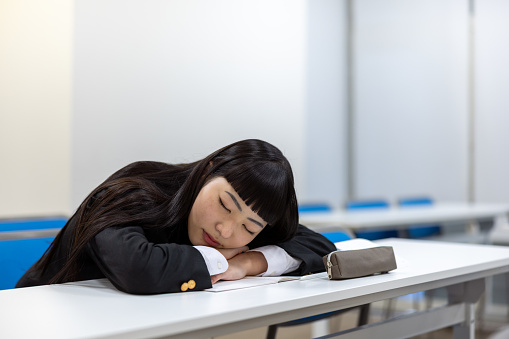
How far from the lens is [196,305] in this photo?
115 cm

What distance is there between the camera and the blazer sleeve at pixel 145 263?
1237 mm

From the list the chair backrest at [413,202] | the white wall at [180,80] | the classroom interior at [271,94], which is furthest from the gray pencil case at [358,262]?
the chair backrest at [413,202]

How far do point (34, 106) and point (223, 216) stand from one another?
3100 millimetres

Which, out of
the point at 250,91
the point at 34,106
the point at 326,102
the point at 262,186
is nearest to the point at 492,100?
the point at 326,102

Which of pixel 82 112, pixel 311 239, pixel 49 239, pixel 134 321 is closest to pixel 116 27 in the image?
pixel 82 112

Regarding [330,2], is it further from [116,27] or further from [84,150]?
[84,150]

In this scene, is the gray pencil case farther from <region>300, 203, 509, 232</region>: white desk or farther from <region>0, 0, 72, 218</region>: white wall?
<region>0, 0, 72, 218</region>: white wall

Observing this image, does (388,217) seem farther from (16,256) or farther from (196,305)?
(196,305)

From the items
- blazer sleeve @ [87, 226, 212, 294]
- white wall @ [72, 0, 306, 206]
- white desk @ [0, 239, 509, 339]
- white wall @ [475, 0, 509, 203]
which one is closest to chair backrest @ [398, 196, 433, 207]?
white wall @ [475, 0, 509, 203]

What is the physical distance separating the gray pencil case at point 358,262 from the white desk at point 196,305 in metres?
Result: 0.02

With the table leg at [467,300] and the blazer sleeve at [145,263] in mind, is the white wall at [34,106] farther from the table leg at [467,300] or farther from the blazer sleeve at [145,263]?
the blazer sleeve at [145,263]

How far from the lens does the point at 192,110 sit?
508 centimetres

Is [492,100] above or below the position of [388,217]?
above

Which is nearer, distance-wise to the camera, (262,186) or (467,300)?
(262,186)
